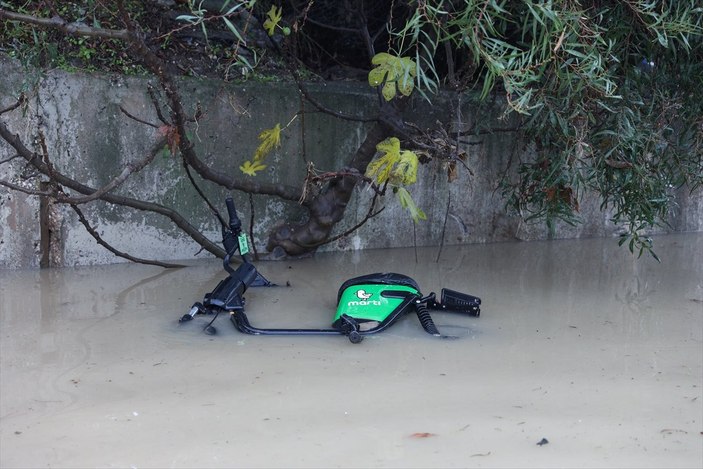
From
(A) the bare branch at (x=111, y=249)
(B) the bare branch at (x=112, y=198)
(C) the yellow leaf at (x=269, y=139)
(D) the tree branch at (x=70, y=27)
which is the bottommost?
(A) the bare branch at (x=111, y=249)

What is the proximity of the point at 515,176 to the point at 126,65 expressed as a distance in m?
3.04

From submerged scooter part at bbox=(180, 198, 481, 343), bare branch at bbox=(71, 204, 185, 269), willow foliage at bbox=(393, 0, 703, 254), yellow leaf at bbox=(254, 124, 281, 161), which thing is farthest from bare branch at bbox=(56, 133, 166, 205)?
willow foliage at bbox=(393, 0, 703, 254)

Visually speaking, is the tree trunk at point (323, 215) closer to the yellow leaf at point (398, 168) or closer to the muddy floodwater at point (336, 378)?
the muddy floodwater at point (336, 378)

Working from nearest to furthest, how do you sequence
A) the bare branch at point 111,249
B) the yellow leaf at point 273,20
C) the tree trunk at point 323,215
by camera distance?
the yellow leaf at point 273,20, the bare branch at point 111,249, the tree trunk at point 323,215

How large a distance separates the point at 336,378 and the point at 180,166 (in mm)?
2459

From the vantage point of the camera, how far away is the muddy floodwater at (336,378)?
277cm

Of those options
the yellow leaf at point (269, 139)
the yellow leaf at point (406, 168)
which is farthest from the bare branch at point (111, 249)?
the yellow leaf at point (406, 168)

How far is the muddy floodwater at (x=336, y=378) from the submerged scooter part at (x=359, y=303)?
0.07 meters

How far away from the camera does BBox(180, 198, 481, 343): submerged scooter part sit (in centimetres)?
401

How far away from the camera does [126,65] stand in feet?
17.6

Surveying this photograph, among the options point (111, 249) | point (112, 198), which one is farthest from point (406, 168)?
point (111, 249)

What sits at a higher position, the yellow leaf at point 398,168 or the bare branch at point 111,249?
the yellow leaf at point 398,168

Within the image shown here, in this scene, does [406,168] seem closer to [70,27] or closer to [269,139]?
[269,139]

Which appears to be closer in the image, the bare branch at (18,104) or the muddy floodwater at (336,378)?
the muddy floodwater at (336,378)
